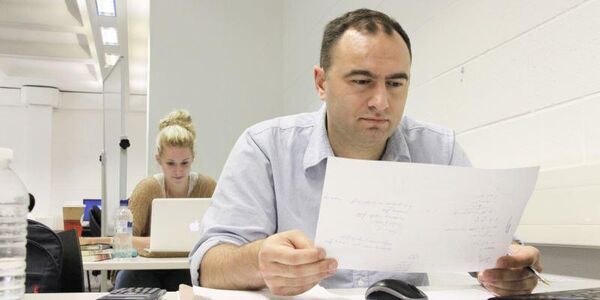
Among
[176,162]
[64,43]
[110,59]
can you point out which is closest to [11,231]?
[176,162]

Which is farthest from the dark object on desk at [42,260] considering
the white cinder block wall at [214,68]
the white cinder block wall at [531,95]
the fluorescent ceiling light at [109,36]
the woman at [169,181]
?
the fluorescent ceiling light at [109,36]

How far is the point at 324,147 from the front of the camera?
1.15m

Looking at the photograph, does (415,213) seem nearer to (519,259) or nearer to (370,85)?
(519,259)

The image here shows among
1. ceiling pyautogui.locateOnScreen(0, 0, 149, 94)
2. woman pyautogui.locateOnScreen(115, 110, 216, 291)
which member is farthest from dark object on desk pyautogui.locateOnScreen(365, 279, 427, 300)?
ceiling pyautogui.locateOnScreen(0, 0, 149, 94)

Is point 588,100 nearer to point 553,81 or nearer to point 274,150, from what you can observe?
point 553,81

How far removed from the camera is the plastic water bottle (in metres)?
0.72

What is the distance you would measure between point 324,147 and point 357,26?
0.28m

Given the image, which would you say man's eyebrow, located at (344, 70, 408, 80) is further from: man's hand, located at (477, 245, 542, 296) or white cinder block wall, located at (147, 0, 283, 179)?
white cinder block wall, located at (147, 0, 283, 179)

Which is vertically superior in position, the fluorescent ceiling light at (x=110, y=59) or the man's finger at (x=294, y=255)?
the fluorescent ceiling light at (x=110, y=59)

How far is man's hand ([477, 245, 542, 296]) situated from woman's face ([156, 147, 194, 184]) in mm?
2052

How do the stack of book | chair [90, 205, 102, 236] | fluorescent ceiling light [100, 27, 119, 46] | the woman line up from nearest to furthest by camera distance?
the stack of book
the woman
chair [90, 205, 102, 236]
fluorescent ceiling light [100, 27, 119, 46]

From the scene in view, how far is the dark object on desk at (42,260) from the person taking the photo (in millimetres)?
1142

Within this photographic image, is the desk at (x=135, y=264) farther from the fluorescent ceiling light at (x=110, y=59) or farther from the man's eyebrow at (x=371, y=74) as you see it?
the fluorescent ceiling light at (x=110, y=59)

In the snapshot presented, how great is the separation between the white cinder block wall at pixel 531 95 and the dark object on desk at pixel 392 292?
1.93 feet
